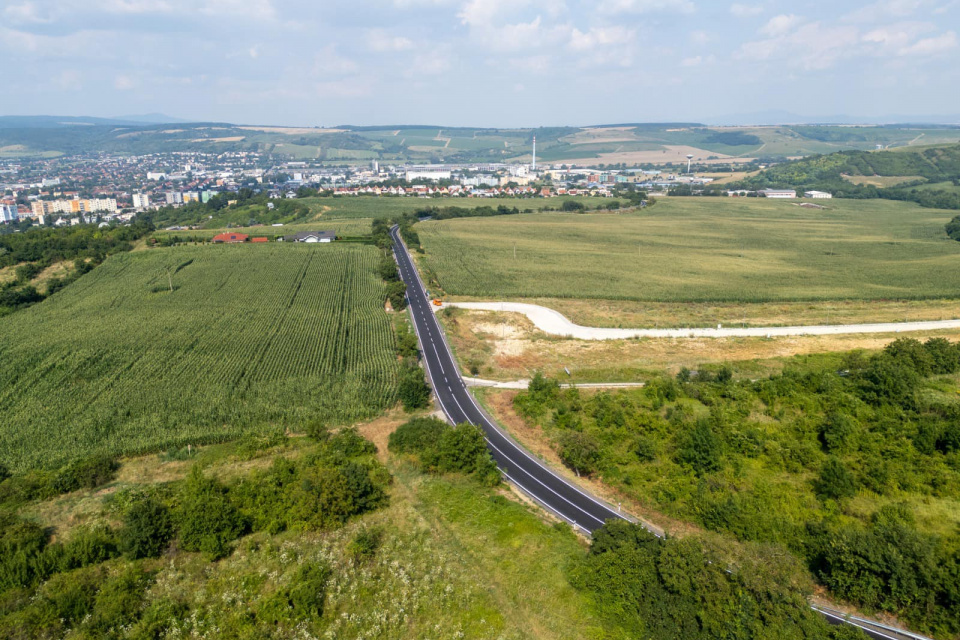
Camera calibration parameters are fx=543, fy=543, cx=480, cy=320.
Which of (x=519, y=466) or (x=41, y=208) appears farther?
(x=41, y=208)

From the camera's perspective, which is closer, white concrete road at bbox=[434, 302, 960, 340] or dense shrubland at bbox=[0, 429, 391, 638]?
dense shrubland at bbox=[0, 429, 391, 638]

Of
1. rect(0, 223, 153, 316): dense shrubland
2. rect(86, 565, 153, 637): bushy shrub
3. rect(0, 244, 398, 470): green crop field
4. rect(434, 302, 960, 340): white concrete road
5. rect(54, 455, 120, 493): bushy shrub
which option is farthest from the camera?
rect(0, 223, 153, 316): dense shrubland

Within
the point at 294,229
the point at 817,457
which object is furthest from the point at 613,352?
the point at 294,229

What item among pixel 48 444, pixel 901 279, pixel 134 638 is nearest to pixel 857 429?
pixel 134 638

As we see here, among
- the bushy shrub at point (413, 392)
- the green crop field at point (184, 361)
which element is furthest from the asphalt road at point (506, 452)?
the green crop field at point (184, 361)

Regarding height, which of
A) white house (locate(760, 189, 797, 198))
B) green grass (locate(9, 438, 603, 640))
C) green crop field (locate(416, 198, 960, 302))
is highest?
white house (locate(760, 189, 797, 198))

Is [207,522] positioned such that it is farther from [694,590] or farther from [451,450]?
[694,590]

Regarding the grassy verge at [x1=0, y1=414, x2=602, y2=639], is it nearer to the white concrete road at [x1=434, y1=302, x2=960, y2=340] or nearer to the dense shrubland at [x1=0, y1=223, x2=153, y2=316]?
the white concrete road at [x1=434, y1=302, x2=960, y2=340]

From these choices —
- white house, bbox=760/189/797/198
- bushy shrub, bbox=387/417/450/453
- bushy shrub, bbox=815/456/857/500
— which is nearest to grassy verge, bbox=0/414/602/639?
bushy shrub, bbox=387/417/450/453
